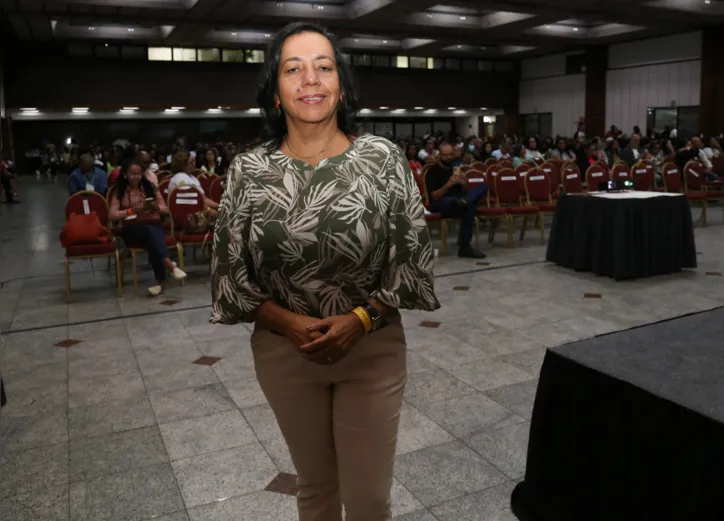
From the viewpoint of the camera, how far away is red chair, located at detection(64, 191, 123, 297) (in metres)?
6.01

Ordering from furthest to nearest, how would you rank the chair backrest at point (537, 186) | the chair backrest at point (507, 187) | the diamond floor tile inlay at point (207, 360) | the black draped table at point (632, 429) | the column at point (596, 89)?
the column at point (596, 89), the chair backrest at point (537, 186), the chair backrest at point (507, 187), the diamond floor tile inlay at point (207, 360), the black draped table at point (632, 429)

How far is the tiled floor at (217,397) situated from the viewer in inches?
103

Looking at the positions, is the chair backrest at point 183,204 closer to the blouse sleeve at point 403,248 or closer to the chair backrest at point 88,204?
Result: the chair backrest at point 88,204

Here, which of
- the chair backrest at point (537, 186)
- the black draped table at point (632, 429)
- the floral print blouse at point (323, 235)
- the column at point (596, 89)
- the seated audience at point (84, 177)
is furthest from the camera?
the column at point (596, 89)

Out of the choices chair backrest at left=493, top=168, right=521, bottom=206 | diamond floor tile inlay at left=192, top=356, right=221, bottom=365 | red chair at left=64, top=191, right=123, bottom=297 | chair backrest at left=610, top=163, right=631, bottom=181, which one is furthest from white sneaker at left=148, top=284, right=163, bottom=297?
chair backrest at left=610, top=163, right=631, bottom=181

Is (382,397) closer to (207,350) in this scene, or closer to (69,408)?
(69,408)

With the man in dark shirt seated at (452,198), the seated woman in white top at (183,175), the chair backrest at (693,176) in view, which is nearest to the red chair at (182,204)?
the seated woman in white top at (183,175)

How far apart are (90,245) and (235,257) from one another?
4988 mm

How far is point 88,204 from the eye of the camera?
20.9 feet

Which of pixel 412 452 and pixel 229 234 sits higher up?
pixel 229 234

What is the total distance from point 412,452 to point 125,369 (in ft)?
6.94

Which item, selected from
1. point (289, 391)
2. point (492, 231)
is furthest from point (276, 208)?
point (492, 231)

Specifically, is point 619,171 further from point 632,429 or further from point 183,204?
point 632,429

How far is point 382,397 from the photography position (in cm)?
156
